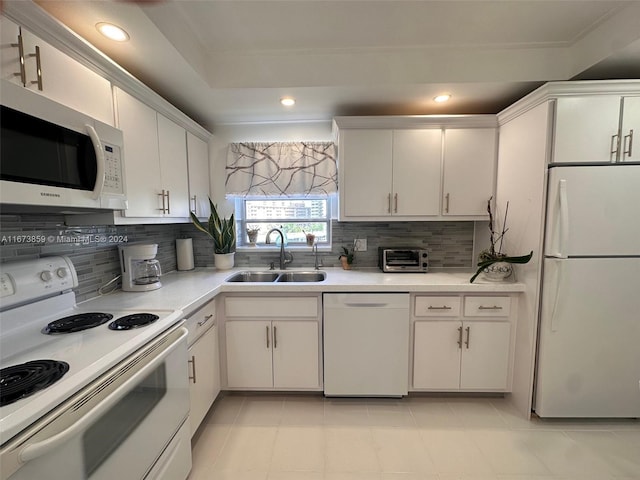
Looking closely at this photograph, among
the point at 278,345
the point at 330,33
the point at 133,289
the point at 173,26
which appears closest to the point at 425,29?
the point at 330,33

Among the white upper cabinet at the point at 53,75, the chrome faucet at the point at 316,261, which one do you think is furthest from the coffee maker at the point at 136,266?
the chrome faucet at the point at 316,261

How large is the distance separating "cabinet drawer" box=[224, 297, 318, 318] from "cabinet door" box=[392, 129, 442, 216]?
1.07m

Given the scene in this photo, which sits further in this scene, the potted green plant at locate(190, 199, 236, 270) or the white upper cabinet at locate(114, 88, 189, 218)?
the potted green plant at locate(190, 199, 236, 270)

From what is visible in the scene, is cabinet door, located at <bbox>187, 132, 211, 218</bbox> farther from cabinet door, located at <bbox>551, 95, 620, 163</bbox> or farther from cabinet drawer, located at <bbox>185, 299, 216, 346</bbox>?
cabinet door, located at <bbox>551, 95, 620, 163</bbox>

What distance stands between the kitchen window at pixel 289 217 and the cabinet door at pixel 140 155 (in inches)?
39.7

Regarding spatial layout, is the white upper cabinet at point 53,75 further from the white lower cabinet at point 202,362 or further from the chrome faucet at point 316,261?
the chrome faucet at point 316,261

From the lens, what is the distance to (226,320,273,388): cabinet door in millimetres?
1965

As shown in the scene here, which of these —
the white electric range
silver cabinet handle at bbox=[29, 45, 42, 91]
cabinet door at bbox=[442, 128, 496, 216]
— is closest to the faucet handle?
the white electric range

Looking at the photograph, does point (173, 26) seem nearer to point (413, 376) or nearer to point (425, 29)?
point (425, 29)

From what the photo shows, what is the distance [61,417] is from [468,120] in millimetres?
2785

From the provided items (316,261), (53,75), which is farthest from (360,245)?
(53,75)

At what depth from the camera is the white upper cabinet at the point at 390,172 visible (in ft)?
7.14

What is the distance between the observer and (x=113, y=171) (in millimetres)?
1230

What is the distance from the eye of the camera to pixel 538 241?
1698 mm
